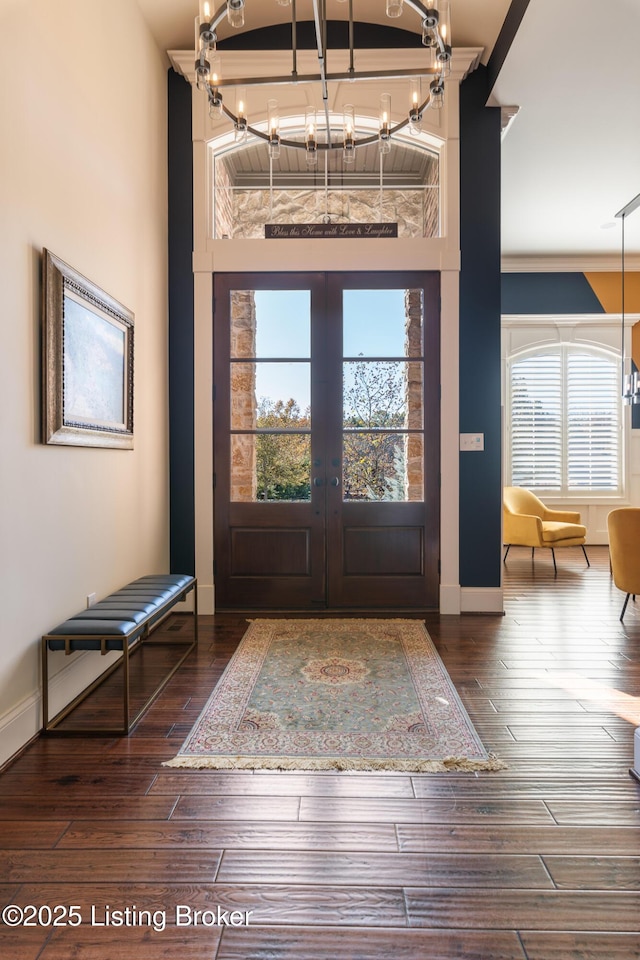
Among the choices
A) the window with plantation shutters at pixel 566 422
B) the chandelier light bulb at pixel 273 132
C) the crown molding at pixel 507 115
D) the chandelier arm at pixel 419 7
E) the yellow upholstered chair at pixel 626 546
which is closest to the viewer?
the chandelier arm at pixel 419 7

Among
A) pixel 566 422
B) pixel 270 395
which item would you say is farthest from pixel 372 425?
pixel 566 422

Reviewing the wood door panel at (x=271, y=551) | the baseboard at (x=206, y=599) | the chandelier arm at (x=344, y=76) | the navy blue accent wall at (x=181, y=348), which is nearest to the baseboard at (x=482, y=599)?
the wood door panel at (x=271, y=551)

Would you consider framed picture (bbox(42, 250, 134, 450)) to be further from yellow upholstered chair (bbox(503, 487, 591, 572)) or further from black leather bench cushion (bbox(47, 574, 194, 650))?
yellow upholstered chair (bbox(503, 487, 591, 572))

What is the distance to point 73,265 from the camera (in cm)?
292

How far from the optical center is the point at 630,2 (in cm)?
335

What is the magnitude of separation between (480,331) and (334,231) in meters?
1.38

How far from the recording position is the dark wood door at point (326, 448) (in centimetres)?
461

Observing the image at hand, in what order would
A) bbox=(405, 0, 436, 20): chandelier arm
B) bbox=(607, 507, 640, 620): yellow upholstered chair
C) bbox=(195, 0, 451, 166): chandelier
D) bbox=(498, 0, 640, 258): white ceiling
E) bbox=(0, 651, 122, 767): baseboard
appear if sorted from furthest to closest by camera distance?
bbox=(607, 507, 640, 620): yellow upholstered chair < bbox=(498, 0, 640, 258): white ceiling < bbox=(0, 651, 122, 767): baseboard < bbox=(195, 0, 451, 166): chandelier < bbox=(405, 0, 436, 20): chandelier arm

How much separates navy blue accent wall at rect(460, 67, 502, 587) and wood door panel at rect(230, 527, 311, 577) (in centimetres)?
127

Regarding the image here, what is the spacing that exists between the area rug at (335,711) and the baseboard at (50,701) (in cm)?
68

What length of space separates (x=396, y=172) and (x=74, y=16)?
8.96 ft

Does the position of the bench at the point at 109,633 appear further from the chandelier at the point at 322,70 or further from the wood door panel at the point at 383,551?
the chandelier at the point at 322,70

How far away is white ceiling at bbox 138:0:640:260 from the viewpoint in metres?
3.62

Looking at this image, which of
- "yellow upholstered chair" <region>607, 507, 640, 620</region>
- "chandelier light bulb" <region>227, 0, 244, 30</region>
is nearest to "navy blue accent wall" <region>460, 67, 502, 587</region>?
"yellow upholstered chair" <region>607, 507, 640, 620</region>
